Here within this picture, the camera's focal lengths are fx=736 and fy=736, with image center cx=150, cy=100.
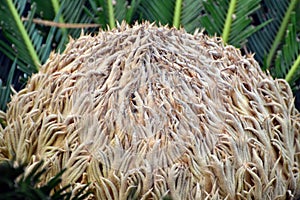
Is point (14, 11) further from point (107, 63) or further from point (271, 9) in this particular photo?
point (271, 9)

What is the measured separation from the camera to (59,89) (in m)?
2.61

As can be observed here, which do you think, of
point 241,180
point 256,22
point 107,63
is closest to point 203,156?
point 241,180

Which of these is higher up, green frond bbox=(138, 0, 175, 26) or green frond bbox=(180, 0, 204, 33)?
green frond bbox=(138, 0, 175, 26)

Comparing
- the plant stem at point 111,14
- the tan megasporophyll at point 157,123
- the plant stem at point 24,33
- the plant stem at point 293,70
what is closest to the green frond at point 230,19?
the plant stem at point 293,70

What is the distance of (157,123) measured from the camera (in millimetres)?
Result: 2434

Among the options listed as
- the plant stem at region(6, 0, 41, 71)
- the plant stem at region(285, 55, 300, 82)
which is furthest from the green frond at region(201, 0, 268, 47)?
the plant stem at region(6, 0, 41, 71)

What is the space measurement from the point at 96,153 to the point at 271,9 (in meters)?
1.74

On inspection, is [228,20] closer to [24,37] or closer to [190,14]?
[190,14]

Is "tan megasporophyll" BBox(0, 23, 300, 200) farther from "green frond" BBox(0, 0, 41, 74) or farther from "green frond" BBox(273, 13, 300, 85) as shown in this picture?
"green frond" BBox(0, 0, 41, 74)

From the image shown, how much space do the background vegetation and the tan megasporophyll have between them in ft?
2.27

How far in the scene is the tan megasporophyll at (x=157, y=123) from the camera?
2.36 metres

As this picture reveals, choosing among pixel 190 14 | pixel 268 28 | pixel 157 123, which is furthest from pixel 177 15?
pixel 157 123

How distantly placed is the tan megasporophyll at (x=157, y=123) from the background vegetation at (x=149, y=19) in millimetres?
691

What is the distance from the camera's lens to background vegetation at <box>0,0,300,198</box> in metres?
3.47
